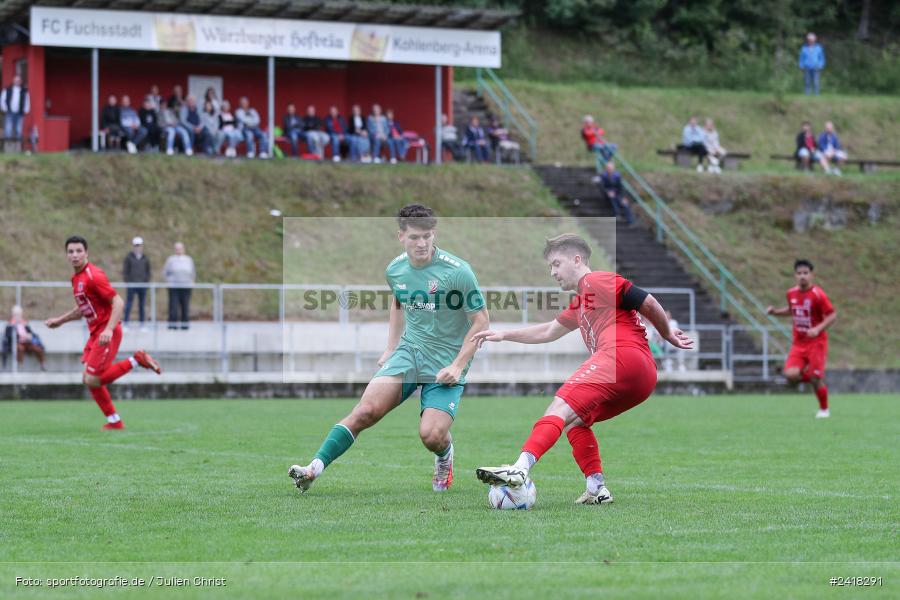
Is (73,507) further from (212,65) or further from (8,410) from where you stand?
(212,65)

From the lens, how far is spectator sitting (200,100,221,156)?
3594 centimetres

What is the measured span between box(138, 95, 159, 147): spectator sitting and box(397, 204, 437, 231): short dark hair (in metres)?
26.5

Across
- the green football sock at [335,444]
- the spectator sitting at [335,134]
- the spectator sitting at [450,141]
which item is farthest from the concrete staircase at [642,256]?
the green football sock at [335,444]

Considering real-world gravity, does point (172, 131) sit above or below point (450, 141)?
below

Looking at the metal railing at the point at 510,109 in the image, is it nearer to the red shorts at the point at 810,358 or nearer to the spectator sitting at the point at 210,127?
the spectator sitting at the point at 210,127

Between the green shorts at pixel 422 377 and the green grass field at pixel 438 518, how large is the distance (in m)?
0.65

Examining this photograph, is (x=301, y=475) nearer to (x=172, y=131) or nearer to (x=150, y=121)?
(x=172, y=131)

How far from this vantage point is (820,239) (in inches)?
1545

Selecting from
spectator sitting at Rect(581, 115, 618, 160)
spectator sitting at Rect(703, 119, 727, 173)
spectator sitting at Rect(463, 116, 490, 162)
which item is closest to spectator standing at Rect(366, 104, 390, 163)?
spectator sitting at Rect(463, 116, 490, 162)

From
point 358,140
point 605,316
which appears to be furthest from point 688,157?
point 605,316

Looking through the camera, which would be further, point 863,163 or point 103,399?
point 863,163

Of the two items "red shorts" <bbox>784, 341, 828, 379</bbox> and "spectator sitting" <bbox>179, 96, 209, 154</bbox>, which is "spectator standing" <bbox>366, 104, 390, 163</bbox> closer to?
"spectator sitting" <bbox>179, 96, 209, 154</bbox>

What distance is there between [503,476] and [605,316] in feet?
4.72

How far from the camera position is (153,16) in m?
Result: 36.7
